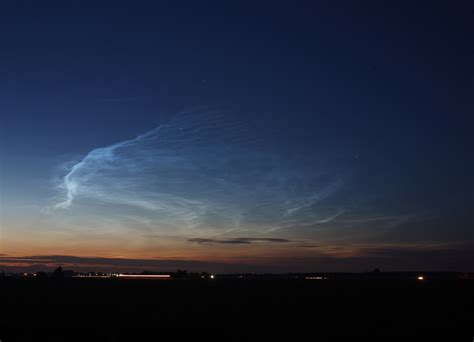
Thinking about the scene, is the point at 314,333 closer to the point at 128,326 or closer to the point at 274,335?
the point at 274,335

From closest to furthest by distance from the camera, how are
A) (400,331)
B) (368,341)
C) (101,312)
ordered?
(368,341) < (400,331) < (101,312)

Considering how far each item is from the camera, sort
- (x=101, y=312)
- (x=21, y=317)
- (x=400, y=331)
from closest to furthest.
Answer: (x=400, y=331) → (x=21, y=317) → (x=101, y=312)

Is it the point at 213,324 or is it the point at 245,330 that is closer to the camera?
the point at 245,330

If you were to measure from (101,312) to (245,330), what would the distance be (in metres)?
19.4

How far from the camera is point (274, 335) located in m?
34.6

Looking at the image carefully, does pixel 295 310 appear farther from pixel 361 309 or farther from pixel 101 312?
pixel 101 312

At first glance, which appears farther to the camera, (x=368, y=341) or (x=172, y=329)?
(x=172, y=329)

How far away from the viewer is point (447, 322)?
42.0 m

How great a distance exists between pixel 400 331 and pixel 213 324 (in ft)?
48.1

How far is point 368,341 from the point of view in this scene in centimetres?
3231

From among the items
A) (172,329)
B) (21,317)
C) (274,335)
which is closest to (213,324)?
(172,329)

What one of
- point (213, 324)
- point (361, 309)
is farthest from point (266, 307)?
point (213, 324)

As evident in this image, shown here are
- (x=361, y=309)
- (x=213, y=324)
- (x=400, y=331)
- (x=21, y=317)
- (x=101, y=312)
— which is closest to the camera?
(x=400, y=331)

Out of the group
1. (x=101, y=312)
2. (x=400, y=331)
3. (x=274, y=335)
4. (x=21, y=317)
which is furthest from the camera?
(x=101, y=312)
